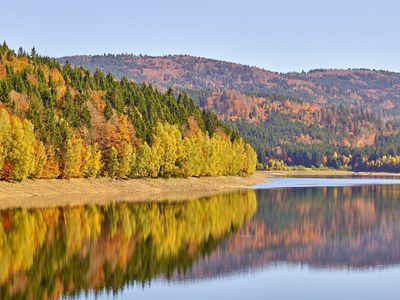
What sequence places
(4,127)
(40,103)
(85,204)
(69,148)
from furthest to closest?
(40,103) < (69,148) < (4,127) < (85,204)

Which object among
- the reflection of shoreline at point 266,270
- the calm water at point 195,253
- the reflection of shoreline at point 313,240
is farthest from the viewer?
the reflection of shoreline at point 313,240

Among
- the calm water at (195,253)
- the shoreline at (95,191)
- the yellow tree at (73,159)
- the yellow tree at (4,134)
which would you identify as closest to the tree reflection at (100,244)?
the calm water at (195,253)

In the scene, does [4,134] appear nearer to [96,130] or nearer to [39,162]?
[39,162]

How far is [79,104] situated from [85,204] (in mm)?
54506

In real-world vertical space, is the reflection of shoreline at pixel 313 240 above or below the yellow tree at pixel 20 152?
below

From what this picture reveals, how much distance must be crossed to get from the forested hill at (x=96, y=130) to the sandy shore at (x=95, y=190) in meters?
1.72

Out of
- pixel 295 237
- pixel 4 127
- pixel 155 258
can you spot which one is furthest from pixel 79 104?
pixel 155 258

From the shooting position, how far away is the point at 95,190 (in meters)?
121

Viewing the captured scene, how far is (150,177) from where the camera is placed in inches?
5581

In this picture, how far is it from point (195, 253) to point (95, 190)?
219 feet

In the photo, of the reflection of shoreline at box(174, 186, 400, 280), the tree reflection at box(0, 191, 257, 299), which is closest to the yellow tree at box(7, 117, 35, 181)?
the tree reflection at box(0, 191, 257, 299)

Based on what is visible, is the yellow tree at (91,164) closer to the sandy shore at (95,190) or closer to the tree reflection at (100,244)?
the sandy shore at (95,190)

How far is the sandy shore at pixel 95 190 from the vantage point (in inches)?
3804

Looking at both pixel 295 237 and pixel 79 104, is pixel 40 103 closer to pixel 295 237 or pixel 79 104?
pixel 79 104
